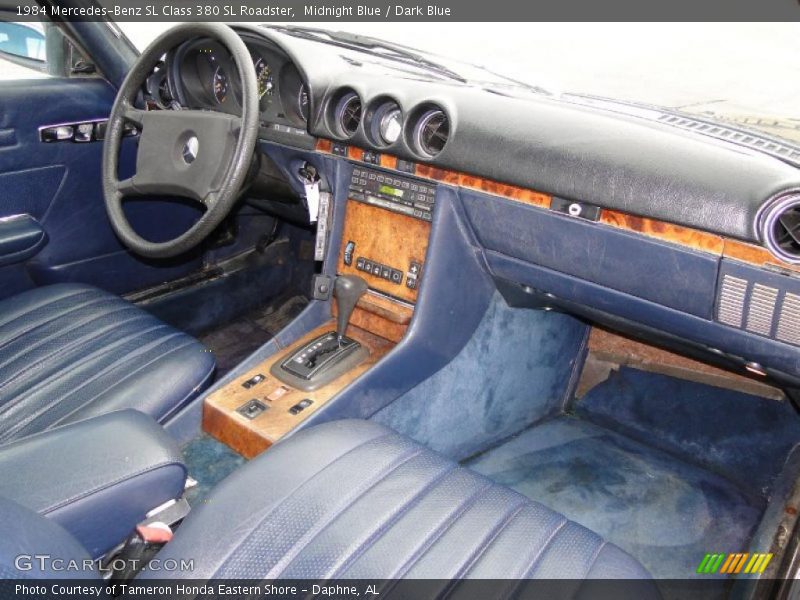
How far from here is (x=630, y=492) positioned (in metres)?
2.29

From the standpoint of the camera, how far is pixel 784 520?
1.95 metres

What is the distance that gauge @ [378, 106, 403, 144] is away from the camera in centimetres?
200

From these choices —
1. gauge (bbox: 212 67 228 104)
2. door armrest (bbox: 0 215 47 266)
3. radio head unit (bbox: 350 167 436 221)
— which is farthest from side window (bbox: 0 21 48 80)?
radio head unit (bbox: 350 167 436 221)

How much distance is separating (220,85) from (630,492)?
73.2 inches

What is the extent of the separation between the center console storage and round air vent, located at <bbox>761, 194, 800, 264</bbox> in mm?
1166

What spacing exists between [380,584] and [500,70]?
209 cm

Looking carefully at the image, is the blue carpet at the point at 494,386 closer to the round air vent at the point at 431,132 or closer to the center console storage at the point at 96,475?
the round air vent at the point at 431,132

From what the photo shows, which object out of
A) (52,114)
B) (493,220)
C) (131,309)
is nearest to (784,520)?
(493,220)

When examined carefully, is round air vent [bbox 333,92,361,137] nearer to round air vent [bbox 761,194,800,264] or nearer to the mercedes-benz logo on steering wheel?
the mercedes-benz logo on steering wheel


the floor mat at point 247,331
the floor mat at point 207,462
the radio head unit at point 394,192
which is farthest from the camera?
the floor mat at point 247,331

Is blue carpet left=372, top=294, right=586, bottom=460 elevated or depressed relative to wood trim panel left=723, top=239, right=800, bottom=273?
depressed

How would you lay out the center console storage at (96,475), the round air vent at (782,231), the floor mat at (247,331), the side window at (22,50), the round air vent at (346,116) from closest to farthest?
the center console storage at (96,475)
the round air vent at (782,231)
the round air vent at (346,116)
the side window at (22,50)
the floor mat at (247,331)

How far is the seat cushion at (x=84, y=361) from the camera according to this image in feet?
5.51

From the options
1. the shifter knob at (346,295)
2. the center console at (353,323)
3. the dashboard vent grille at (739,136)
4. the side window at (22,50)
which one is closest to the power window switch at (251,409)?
the center console at (353,323)
